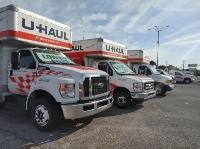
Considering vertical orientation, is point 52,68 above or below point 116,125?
above

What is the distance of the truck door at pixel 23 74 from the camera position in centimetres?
705

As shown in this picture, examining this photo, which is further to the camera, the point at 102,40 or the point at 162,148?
the point at 102,40

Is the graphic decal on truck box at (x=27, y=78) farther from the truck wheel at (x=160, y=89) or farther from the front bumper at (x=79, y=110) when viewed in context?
the truck wheel at (x=160, y=89)

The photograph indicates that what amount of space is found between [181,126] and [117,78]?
11.8 feet

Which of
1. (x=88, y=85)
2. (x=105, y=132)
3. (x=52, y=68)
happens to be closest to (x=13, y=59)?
(x=52, y=68)

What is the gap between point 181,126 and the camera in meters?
7.23

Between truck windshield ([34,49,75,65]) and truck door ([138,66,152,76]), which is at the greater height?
truck windshield ([34,49,75,65])

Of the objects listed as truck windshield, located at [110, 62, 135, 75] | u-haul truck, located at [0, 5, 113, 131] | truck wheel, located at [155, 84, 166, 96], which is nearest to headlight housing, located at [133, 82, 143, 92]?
truck windshield, located at [110, 62, 135, 75]

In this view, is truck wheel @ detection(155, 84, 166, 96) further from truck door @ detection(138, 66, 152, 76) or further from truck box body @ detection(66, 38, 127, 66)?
truck box body @ detection(66, 38, 127, 66)

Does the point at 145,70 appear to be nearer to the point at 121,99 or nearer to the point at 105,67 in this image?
the point at 105,67

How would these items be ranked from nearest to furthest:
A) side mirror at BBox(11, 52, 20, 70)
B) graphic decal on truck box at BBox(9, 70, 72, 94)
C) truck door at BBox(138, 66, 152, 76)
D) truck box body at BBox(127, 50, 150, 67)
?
graphic decal on truck box at BBox(9, 70, 72, 94) < side mirror at BBox(11, 52, 20, 70) < truck door at BBox(138, 66, 152, 76) < truck box body at BBox(127, 50, 150, 67)

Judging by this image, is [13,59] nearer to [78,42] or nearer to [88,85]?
[88,85]

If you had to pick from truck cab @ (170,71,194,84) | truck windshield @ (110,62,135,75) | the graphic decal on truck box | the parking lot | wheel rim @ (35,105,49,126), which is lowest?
the parking lot

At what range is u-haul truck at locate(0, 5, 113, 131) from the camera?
5977mm
